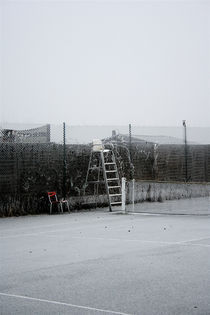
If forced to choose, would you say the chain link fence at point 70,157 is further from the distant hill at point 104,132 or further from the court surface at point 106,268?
the court surface at point 106,268

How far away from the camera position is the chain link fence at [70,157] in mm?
17000

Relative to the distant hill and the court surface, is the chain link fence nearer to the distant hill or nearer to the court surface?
the distant hill

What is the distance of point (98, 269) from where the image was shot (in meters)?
8.23

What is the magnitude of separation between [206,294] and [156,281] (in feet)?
2.82

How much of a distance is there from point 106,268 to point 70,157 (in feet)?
35.3

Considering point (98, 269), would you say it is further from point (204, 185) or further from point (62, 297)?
point (204, 185)

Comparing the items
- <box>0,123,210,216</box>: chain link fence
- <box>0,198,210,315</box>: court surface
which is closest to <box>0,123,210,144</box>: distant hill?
<box>0,123,210,216</box>: chain link fence

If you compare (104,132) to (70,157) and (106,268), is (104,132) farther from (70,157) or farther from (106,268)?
(106,268)

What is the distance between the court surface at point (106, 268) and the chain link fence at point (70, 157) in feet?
9.49

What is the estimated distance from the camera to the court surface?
625 centimetres

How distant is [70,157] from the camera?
744 inches

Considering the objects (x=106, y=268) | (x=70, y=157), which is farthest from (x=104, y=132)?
(x=106, y=268)

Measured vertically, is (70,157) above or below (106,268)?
above

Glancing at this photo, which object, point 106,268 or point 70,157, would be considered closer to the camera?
point 106,268
